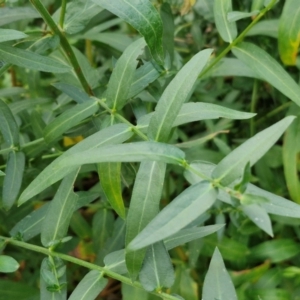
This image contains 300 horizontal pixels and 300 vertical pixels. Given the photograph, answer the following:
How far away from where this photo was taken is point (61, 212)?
0.74m

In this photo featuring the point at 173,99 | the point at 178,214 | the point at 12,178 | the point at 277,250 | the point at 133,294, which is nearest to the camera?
the point at 178,214

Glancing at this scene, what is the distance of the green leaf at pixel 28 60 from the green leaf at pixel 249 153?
1.05ft

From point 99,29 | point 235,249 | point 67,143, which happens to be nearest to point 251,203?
point 235,249

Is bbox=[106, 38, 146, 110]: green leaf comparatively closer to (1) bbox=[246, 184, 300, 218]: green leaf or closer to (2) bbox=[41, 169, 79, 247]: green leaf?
(2) bbox=[41, 169, 79, 247]: green leaf

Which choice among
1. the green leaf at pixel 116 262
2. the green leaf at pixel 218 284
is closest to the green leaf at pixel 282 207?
the green leaf at pixel 218 284

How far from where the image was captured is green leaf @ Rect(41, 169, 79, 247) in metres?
0.74

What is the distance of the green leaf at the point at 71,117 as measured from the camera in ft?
2.49

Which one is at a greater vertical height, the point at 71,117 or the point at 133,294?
the point at 71,117

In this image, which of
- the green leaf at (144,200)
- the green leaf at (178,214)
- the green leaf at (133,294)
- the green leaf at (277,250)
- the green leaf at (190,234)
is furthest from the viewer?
the green leaf at (277,250)

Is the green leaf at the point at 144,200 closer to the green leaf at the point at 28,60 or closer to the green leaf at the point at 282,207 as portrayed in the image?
the green leaf at the point at 282,207

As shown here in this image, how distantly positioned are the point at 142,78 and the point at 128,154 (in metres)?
0.30

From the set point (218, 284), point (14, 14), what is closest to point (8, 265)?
point (218, 284)

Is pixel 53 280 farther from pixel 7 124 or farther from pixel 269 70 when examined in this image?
pixel 269 70

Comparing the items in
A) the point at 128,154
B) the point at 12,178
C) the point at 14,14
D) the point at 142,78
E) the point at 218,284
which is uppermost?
the point at 14,14
